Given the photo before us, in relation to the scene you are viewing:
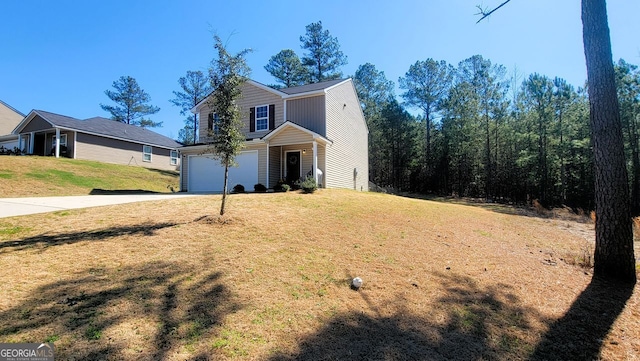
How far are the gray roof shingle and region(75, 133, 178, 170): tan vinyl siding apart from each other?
0.50 metres

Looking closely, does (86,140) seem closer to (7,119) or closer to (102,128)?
(102,128)

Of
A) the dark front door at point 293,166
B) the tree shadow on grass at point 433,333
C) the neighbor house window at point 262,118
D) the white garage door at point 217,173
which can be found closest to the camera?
the tree shadow on grass at point 433,333

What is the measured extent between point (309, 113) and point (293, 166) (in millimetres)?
3204

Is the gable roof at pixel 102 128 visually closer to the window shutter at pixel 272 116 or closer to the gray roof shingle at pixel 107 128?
the gray roof shingle at pixel 107 128

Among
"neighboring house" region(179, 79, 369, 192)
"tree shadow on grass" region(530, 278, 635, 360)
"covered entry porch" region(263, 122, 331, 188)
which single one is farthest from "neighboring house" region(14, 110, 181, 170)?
"tree shadow on grass" region(530, 278, 635, 360)

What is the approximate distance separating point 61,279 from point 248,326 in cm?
283

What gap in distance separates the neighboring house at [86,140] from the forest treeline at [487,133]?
81.9ft

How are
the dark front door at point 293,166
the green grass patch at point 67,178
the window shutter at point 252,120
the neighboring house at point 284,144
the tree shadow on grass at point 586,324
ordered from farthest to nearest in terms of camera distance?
the window shutter at point 252,120 < the dark front door at point 293,166 < the neighboring house at point 284,144 < the green grass patch at point 67,178 < the tree shadow on grass at point 586,324

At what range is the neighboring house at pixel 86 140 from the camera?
77.4 feet

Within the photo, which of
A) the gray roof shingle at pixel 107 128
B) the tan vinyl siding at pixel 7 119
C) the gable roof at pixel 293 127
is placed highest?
the tan vinyl siding at pixel 7 119

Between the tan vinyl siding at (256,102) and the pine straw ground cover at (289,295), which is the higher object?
the tan vinyl siding at (256,102)

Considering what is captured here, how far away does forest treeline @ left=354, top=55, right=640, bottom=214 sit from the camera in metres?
24.0

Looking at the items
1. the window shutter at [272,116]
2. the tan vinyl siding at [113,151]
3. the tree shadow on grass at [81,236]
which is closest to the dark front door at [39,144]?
the tan vinyl siding at [113,151]

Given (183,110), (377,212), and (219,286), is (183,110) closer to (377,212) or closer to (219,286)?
(377,212)
